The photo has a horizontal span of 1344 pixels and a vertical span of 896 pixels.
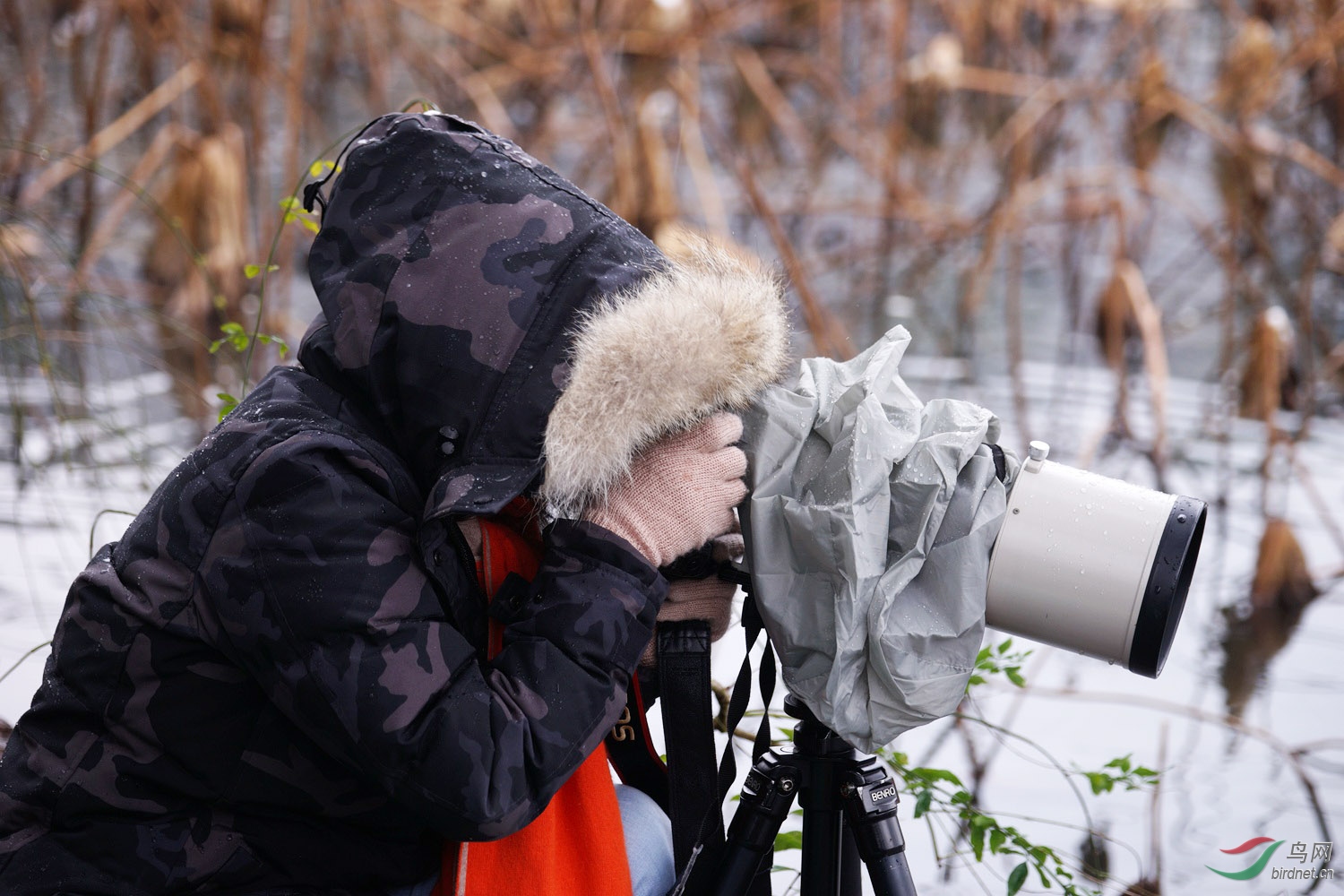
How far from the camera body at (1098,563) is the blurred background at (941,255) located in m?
0.45

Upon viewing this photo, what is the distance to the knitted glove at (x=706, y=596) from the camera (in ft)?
3.15

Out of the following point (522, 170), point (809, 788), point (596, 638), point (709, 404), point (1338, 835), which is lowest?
point (1338, 835)

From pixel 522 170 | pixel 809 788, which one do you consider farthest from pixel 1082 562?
pixel 522 170

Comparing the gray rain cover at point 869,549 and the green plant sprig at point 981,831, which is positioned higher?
the gray rain cover at point 869,549

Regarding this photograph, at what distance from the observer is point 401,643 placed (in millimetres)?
821

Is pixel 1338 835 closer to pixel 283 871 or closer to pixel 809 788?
pixel 809 788

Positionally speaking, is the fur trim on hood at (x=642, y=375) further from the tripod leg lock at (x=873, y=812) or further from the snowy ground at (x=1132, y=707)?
the snowy ground at (x=1132, y=707)

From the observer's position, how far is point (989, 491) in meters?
0.93

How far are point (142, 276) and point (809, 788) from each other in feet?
10.4

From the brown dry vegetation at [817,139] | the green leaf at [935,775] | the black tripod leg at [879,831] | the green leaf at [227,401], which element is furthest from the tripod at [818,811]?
the brown dry vegetation at [817,139]

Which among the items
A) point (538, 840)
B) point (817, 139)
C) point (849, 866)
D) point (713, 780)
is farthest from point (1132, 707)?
point (817, 139)

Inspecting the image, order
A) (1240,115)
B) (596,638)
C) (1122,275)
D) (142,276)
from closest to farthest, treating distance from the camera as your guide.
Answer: (596,638)
(1122,275)
(1240,115)
(142,276)

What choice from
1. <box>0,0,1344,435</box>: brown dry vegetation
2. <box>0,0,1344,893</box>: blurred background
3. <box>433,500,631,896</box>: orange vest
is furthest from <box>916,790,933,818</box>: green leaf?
<box>0,0,1344,435</box>: brown dry vegetation

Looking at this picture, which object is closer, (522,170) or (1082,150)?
(522,170)
